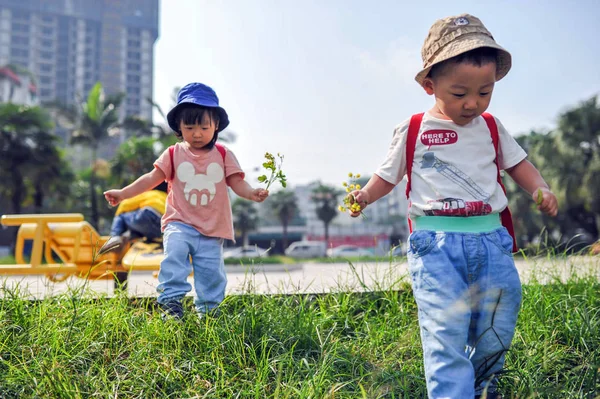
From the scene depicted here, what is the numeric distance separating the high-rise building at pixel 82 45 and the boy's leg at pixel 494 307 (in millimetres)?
99785

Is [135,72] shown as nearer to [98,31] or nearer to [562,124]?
[98,31]

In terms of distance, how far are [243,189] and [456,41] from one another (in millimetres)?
1388

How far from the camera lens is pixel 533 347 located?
206cm

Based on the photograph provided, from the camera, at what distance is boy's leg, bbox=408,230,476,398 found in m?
1.54

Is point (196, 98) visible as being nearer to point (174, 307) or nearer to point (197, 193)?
point (197, 193)

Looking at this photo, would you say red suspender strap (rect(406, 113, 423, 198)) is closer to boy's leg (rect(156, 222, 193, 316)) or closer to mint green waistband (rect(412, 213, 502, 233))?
mint green waistband (rect(412, 213, 502, 233))


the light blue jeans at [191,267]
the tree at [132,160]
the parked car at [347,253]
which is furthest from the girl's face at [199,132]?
the tree at [132,160]

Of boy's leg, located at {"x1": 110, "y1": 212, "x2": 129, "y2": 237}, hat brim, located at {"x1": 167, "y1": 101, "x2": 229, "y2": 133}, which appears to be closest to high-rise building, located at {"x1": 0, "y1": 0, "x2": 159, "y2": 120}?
boy's leg, located at {"x1": 110, "y1": 212, "x2": 129, "y2": 237}

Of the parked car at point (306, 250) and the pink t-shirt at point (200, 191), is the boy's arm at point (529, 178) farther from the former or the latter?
the parked car at point (306, 250)

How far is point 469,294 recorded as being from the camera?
173 centimetres

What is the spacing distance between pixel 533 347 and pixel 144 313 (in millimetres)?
1662

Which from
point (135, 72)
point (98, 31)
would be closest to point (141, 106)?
point (135, 72)

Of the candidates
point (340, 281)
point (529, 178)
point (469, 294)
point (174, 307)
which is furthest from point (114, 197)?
point (529, 178)

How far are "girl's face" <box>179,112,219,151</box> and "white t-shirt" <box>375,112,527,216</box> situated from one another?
1.19 m
